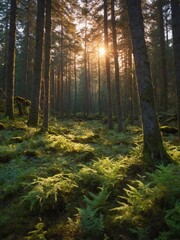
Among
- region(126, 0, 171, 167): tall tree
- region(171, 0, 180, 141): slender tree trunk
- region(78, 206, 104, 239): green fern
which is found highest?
region(171, 0, 180, 141): slender tree trunk

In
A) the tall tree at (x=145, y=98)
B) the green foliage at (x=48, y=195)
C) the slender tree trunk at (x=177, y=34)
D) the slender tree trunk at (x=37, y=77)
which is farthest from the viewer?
the slender tree trunk at (x=37, y=77)

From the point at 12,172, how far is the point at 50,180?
2.01 meters

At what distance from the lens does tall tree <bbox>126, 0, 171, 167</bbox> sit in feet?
25.3

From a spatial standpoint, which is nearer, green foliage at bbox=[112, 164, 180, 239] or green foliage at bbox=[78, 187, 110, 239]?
green foliage at bbox=[112, 164, 180, 239]

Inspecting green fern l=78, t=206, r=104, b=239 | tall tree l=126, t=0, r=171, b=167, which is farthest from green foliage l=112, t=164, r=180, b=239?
tall tree l=126, t=0, r=171, b=167

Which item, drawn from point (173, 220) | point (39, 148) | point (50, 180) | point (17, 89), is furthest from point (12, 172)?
point (17, 89)

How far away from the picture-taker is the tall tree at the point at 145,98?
7719mm

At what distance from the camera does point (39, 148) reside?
407 inches

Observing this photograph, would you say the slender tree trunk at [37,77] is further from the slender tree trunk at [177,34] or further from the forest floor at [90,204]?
the slender tree trunk at [177,34]

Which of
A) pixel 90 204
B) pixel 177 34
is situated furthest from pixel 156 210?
pixel 177 34

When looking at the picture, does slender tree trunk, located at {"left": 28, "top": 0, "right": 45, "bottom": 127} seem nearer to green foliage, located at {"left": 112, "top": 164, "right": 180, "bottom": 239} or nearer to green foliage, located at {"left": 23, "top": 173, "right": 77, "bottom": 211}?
green foliage, located at {"left": 23, "top": 173, "right": 77, "bottom": 211}

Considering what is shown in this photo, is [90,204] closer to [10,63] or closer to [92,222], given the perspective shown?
[92,222]

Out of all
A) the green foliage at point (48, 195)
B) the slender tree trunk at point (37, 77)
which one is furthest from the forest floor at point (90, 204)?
the slender tree trunk at point (37, 77)

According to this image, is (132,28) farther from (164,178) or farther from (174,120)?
(174,120)
